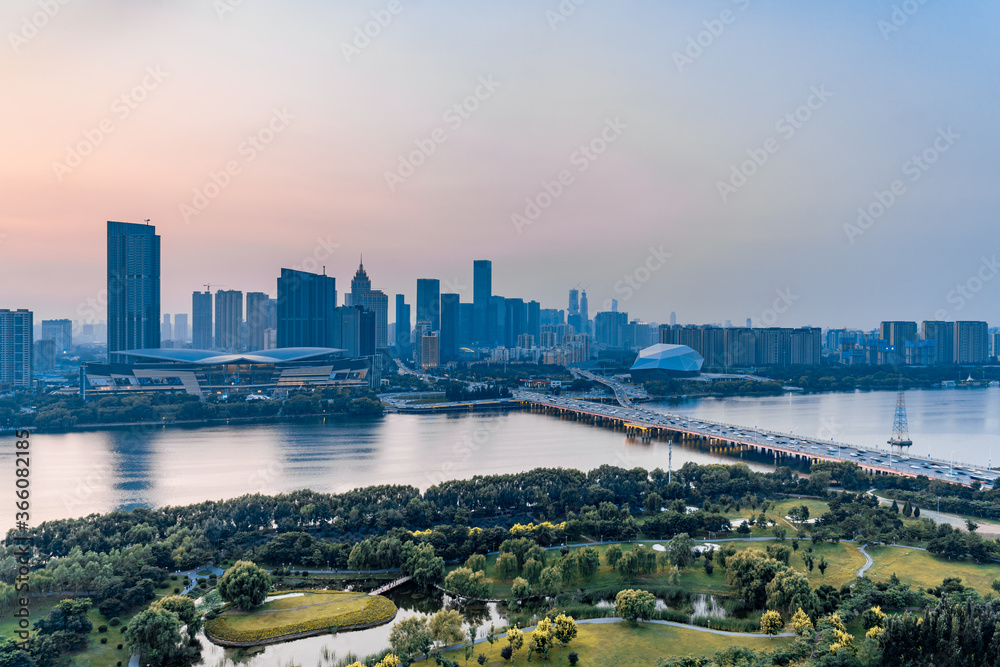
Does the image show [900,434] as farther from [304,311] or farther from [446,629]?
[304,311]

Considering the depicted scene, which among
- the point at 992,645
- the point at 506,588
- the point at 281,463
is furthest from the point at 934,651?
the point at 281,463

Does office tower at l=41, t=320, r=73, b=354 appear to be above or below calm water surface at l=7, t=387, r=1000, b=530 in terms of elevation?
above

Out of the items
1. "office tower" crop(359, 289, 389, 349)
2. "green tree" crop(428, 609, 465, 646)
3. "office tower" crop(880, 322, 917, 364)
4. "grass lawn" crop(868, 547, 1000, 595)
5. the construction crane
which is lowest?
"grass lawn" crop(868, 547, 1000, 595)

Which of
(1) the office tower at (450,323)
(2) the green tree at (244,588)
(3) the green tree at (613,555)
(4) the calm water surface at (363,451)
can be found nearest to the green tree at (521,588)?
(3) the green tree at (613,555)

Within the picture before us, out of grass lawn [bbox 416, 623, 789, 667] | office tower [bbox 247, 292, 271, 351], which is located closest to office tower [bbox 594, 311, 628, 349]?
office tower [bbox 247, 292, 271, 351]

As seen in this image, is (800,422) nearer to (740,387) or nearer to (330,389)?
(740,387)

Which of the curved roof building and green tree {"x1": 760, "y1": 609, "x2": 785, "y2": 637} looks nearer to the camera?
green tree {"x1": 760, "y1": 609, "x2": 785, "y2": 637}

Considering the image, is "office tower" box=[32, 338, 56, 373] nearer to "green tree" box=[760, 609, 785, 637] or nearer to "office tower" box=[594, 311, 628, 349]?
"green tree" box=[760, 609, 785, 637]
